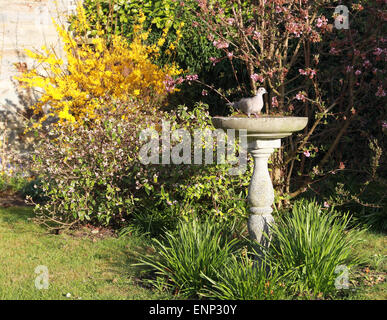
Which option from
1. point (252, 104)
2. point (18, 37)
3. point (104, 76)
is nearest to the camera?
point (252, 104)

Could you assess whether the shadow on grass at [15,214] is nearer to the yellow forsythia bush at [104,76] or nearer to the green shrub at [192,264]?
the yellow forsythia bush at [104,76]

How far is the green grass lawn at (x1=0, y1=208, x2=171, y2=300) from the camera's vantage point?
13.3 feet

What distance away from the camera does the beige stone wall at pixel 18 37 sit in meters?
8.18

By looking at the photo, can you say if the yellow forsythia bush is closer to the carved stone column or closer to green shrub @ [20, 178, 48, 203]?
green shrub @ [20, 178, 48, 203]

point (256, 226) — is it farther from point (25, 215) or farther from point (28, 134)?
point (28, 134)

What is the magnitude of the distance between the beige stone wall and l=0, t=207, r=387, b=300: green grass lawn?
2837 millimetres

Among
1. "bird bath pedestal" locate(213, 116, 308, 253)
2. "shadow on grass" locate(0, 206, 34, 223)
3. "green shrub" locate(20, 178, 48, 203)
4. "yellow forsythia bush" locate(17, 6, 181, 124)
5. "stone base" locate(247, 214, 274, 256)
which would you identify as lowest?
"shadow on grass" locate(0, 206, 34, 223)

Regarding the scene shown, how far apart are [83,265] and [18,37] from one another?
16.5 ft

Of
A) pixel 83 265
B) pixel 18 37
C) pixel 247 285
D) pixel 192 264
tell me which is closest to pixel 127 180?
pixel 83 265

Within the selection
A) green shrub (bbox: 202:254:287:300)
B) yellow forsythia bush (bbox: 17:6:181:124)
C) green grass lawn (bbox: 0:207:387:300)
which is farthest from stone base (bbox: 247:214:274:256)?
yellow forsythia bush (bbox: 17:6:181:124)

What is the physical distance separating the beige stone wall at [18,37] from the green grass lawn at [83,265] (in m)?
2.84

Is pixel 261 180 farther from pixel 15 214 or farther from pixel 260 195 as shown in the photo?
pixel 15 214

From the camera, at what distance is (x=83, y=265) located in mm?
4680
